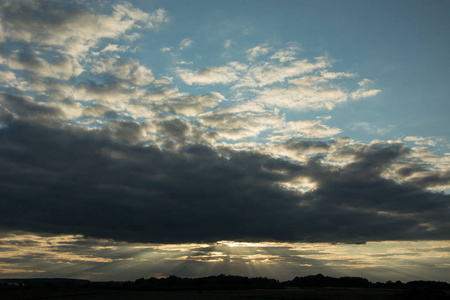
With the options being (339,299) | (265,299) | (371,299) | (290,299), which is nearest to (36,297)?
(265,299)

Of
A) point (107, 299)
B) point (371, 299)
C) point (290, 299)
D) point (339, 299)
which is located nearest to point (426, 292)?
point (371, 299)

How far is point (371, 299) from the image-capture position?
8575 cm

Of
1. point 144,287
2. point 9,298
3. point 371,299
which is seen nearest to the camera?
point 371,299

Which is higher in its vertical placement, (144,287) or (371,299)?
(371,299)

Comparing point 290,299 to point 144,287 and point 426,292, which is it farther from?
point 144,287

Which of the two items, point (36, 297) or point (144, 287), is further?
point (144, 287)

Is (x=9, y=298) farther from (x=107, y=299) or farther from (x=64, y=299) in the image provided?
(x=107, y=299)

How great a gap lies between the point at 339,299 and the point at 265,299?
19.1m

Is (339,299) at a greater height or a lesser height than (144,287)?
greater

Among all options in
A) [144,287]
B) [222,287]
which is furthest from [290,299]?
[144,287]

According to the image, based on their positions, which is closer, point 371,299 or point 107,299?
point 371,299

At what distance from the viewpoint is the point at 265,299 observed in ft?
302

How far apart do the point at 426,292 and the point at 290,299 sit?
122 feet

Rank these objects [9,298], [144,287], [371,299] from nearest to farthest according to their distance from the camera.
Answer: [371,299] < [9,298] < [144,287]
